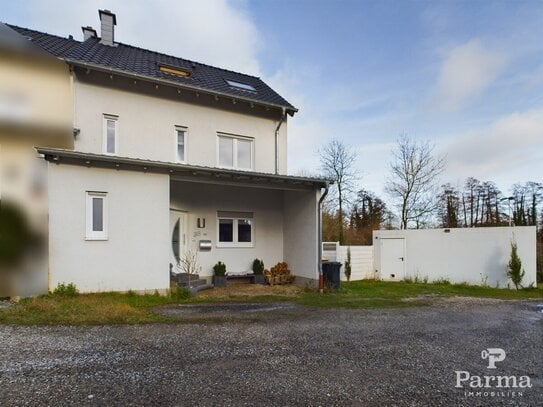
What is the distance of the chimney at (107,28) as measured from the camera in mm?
13117

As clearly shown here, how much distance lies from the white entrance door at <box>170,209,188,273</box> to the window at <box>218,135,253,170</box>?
2614 mm

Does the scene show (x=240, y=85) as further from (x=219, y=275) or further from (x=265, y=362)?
(x=265, y=362)

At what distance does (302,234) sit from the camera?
11.5 metres

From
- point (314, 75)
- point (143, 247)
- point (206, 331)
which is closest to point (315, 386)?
point (206, 331)

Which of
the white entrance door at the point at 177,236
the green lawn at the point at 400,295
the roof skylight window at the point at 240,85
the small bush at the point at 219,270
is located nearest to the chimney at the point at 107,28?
the roof skylight window at the point at 240,85

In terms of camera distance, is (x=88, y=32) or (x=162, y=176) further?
(x=88, y=32)

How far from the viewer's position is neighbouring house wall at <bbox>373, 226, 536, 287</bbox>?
1205 centimetres

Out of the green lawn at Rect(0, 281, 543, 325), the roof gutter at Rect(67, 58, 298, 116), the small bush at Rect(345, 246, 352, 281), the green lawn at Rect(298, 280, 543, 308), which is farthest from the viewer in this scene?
the small bush at Rect(345, 246, 352, 281)

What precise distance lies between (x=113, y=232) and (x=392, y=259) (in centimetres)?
1178

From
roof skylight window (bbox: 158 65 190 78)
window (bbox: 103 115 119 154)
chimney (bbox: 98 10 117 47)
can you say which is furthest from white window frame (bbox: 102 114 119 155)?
chimney (bbox: 98 10 117 47)

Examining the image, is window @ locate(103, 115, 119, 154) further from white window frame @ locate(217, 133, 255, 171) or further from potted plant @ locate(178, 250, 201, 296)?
potted plant @ locate(178, 250, 201, 296)

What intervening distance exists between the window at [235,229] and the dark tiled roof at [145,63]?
14.7 ft

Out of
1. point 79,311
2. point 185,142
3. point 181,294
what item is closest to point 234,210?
point 185,142

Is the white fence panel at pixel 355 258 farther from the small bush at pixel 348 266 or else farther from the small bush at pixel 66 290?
the small bush at pixel 66 290
